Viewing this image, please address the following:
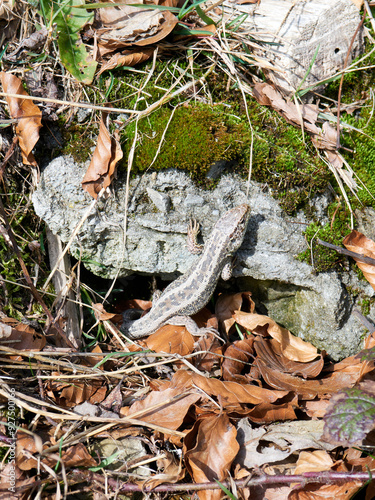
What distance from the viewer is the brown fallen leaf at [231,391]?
122 inches

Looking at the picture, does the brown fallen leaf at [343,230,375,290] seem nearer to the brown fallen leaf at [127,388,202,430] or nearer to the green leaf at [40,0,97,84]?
the brown fallen leaf at [127,388,202,430]

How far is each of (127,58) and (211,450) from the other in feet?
10.3

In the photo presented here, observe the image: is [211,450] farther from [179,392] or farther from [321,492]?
[321,492]

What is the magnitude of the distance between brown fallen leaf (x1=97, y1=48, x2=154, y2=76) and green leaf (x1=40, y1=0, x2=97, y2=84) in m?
0.12

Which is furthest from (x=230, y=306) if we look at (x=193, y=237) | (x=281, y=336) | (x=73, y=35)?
(x=73, y=35)

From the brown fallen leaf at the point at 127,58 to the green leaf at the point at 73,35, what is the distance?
4.7 inches

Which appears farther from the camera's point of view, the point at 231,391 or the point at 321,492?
the point at 231,391

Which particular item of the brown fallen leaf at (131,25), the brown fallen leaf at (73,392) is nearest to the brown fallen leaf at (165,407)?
the brown fallen leaf at (73,392)

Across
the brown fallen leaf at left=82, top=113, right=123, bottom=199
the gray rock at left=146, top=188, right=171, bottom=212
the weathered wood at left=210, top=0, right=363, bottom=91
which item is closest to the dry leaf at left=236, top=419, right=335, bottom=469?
the gray rock at left=146, top=188, right=171, bottom=212

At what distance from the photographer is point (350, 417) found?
2396mm

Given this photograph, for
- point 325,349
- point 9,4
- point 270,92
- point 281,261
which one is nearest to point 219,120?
point 270,92

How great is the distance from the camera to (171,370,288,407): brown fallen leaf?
10.2 feet

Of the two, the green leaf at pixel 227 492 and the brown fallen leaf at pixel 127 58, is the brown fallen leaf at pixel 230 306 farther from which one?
the brown fallen leaf at pixel 127 58

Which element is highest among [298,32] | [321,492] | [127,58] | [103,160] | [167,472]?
[298,32]
